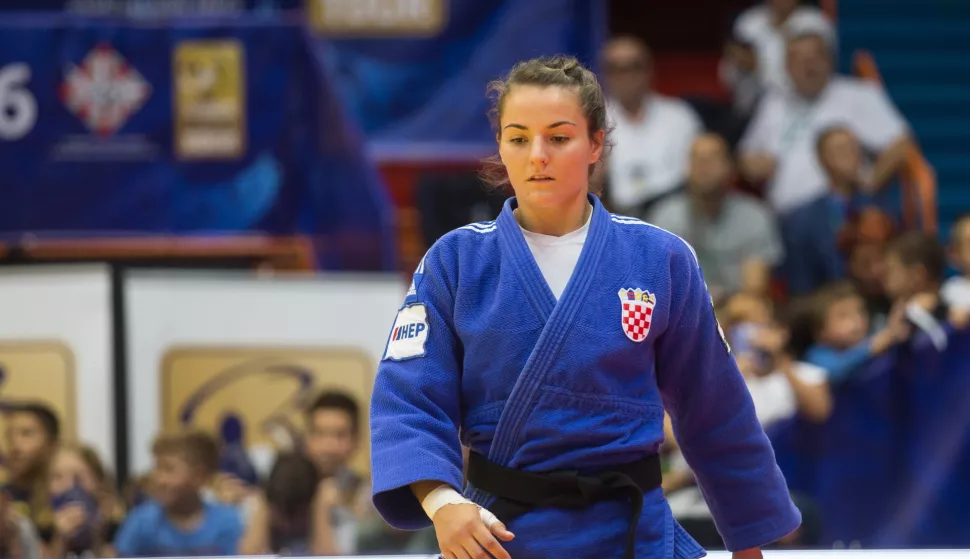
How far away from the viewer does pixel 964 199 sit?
7719mm

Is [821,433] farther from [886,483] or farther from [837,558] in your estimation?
[837,558]

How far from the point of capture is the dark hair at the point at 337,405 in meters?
5.14

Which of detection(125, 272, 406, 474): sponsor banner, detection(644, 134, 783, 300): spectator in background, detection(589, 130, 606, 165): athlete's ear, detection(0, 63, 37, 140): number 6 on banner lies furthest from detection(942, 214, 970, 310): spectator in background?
detection(0, 63, 37, 140): number 6 on banner

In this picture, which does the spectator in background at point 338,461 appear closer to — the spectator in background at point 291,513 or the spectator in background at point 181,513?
the spectator in background at point 291,513

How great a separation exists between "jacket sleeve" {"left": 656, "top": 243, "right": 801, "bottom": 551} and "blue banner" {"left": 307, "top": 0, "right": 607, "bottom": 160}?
523cm

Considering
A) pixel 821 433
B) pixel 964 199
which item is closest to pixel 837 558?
pixel 821 433

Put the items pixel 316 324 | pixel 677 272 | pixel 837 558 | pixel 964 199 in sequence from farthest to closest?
pixel 964 199
pixel 316 324
pixel 837 558
pixel 677 272

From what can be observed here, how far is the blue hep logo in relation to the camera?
199 cm

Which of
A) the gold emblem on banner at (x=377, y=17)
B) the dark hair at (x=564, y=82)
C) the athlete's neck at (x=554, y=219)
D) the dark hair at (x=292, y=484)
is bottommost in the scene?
the dark hair at (x=292, y=484)

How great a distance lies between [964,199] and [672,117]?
2079 mm

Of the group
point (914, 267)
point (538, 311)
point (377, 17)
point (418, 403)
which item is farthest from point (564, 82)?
point (377, 17)

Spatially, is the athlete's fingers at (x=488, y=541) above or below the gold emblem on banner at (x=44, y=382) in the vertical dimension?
above

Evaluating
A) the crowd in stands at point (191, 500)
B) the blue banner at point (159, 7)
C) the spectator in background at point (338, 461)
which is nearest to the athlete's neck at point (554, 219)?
the crowd in stands at point (191, 500)

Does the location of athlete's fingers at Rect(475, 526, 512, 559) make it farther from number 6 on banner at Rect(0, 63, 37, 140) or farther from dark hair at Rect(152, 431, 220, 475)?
number 6 on banner at Rect(0, 63, 37, 140)
